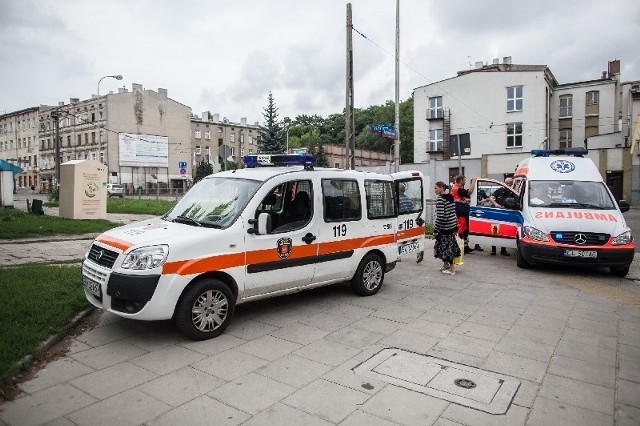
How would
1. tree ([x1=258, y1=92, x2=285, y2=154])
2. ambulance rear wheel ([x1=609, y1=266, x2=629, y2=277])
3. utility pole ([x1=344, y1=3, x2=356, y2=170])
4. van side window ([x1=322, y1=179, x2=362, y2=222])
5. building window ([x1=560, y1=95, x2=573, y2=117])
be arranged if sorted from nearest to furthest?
van side window ([x1=322, y1=179, x2=362, y2=222]) < ambulance rear wheel ([x1=609, y1=266, x2=629, y2=277]) < utility pole ([x1=344, y1=3, x2=356, y2=170]) < tree ([x1=258, y1=92, x2=285, y2=154]) < building window ([x1=560, y1=95, x2=573, y2=117])

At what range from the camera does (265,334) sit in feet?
17.7

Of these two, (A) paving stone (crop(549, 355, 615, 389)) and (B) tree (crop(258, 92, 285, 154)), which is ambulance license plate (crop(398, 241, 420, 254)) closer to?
(A) paving stone (crop(549, 355, 615, 389))

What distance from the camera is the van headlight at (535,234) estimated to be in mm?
8933

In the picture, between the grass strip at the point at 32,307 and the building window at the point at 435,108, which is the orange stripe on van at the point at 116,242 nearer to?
the grass strip at the point at 32,307

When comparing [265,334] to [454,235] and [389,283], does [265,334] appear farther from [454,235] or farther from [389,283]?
[454,235]

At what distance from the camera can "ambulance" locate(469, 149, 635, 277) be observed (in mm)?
8641

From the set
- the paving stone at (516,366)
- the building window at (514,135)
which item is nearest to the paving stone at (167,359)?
the paving stone at (516,366)

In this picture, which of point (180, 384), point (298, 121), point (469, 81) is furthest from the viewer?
point (298, 121)

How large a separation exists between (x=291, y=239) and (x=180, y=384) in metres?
2.41

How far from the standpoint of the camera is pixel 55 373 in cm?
426

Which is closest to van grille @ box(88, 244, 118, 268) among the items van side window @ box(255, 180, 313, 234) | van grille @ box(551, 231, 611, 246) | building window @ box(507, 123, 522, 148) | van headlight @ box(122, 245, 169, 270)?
van headlight @ box(122, 245, 169, 270)

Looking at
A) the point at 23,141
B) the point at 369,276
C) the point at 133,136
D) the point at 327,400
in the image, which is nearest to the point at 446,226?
the point at 369,276

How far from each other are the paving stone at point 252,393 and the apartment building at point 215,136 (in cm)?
7160

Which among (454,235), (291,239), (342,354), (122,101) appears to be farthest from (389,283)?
(122,101)
